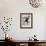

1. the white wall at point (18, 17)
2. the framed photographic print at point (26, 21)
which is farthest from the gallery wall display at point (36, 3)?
the framed photographic print at point (26, 21)

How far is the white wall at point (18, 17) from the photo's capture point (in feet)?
16.2

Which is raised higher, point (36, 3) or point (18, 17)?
point (36, 3)

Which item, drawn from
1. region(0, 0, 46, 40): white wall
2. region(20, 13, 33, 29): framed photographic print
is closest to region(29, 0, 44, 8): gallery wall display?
region(0, 0, 46, 40): white wall

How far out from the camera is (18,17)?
496 cm

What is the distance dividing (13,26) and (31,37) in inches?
28.8

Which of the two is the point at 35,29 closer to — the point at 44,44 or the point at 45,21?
the point at 45,21

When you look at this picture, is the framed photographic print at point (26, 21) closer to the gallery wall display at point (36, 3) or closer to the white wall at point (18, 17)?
the white wall at point (18, 17)

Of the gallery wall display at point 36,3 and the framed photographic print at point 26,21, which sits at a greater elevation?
the gallery wall display at point 36,3

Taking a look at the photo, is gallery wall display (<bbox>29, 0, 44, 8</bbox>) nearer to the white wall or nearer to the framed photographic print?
the white wall

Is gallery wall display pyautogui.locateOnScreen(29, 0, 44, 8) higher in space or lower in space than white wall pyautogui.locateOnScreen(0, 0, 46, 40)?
higher

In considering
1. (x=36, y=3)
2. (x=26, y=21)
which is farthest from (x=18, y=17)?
(x=36, y=3)

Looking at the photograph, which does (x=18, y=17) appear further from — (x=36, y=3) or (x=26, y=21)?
(x=36, y=3)

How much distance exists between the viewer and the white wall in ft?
16.2

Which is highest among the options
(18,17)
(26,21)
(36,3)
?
(36,3)
